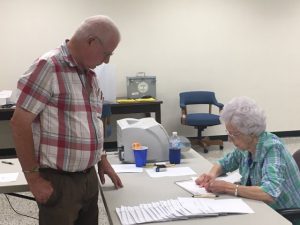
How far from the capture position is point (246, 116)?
1.81 metres

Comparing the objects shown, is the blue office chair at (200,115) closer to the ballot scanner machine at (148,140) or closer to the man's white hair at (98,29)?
the ballot scanner machine at (148,140)

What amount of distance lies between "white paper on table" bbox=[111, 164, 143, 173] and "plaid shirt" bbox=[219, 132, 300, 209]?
693 millimetres

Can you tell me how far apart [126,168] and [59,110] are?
0.87m

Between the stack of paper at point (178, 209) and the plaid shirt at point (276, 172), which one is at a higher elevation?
the plaid shirt at point (276, 172)

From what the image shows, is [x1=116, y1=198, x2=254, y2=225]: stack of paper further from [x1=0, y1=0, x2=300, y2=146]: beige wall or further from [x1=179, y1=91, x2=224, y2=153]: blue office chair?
[x1=0, y1=0, x2=300, y2=146]: beige wall

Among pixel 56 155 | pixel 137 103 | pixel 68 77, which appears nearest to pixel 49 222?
pixel 56 155

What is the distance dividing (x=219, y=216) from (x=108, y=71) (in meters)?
3.71

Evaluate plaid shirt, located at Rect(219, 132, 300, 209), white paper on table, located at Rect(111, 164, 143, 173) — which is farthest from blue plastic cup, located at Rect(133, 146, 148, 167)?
plaid shirt, located at Rect(219, 132, 300, 209)

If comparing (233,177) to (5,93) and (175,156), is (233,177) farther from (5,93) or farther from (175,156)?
(5,93)

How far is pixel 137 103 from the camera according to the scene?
16.4ft

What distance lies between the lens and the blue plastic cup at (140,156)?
230 centimetres

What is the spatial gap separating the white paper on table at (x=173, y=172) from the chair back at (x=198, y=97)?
3236mm

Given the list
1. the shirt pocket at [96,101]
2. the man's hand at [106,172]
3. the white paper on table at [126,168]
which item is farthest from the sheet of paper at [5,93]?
the shirt pocket at [96,101]

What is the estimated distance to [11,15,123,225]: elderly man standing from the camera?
1.46 meters
